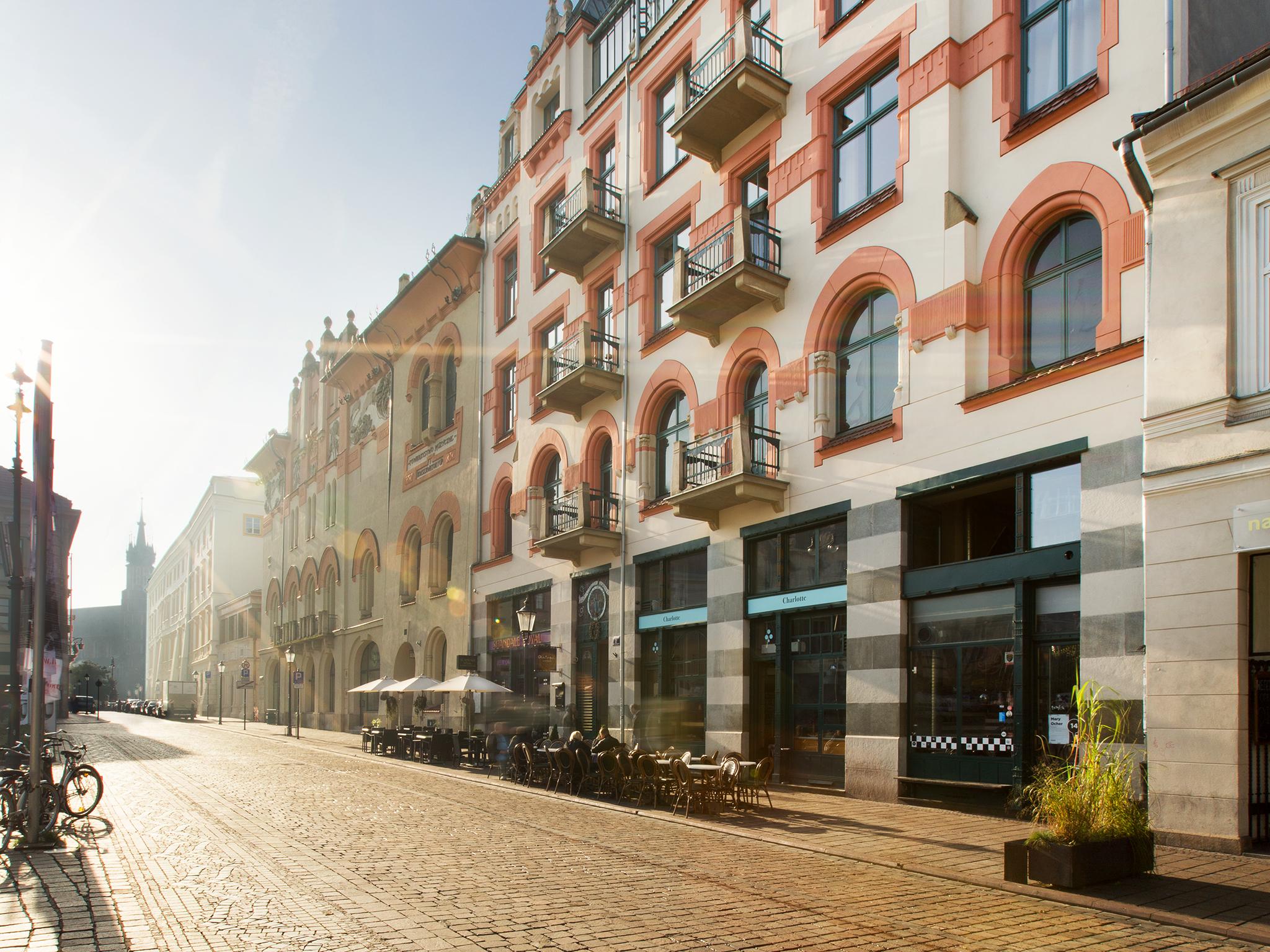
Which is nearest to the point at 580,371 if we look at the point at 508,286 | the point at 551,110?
the point at 508,286

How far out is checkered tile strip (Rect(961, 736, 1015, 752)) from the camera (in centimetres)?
1450

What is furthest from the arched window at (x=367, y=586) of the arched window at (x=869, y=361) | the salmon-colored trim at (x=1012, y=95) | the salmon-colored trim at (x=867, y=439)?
the salmon-colored trim at (x=1012, y=95)

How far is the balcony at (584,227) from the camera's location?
25.1m

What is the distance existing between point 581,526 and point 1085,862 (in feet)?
52.6

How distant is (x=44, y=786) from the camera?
39.3ft

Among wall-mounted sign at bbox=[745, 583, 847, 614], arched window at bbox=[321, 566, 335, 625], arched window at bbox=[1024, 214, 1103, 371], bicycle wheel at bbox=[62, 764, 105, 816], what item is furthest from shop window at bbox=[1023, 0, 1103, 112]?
arched window at bbox=[321, 566, 335, 625]

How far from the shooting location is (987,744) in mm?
14789

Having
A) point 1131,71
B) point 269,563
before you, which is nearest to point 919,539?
point 1131,71

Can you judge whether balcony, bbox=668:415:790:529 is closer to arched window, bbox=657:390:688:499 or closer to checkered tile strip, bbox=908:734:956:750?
arched window, bbox=657:390:688:499

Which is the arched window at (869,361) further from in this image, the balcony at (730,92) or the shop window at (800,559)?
the balcony at (730,92)

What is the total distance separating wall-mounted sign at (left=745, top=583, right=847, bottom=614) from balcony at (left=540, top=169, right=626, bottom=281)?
1000 centimetres

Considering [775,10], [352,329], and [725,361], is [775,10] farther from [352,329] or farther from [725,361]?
[352,329]

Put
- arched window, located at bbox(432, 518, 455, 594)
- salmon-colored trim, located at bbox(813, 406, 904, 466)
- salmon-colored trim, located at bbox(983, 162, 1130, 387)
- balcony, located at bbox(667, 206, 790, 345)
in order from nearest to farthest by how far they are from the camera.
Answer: salmon-colored trim, located at bbox(983, 162, 1130, 387)
salmon-colored trim, located at bbox(813, 406, 904, 466)
balcony, located at bbox(667, 206, 790, 345)
arched window, located at bbox(432, 518, 455, 594)

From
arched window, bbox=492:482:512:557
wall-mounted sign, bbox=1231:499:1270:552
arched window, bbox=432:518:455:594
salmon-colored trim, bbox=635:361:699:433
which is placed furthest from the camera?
arched window, bbox=432:518:455:594
